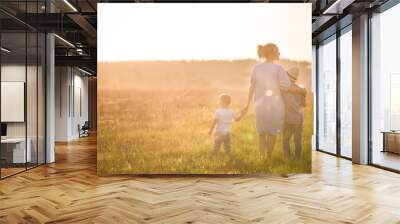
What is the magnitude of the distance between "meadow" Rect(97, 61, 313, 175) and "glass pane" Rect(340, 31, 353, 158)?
288cm

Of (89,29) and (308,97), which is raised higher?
(89,29)

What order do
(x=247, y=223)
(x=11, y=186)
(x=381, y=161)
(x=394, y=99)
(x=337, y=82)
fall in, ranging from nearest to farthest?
(x=247, y=223)
(x=11, y=186)
(x=394, y=99)
(x=381, y=161)
(x=337, y=82)

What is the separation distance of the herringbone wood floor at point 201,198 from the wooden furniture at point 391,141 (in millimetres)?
815

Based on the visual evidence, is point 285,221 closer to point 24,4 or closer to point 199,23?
point 199,23

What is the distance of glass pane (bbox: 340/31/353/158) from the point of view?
28.4 ft

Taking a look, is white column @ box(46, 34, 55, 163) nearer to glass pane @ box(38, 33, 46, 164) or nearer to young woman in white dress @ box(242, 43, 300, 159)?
glass pane @ box(38, 33, 46, 164)

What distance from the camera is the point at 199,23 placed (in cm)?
630

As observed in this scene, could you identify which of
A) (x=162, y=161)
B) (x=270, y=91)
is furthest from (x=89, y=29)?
(x=270, y=91)

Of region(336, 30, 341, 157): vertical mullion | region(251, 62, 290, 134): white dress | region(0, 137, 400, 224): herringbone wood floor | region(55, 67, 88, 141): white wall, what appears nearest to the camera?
region(0, 137, 400, 224): herringbone wood floor


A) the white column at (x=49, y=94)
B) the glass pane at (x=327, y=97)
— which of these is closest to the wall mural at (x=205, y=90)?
the white column at (x=49, y=94)

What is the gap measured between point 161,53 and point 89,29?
3.25 m

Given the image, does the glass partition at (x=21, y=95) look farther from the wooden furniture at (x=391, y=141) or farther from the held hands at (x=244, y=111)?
the wooden furniture at (x=391, y=141)

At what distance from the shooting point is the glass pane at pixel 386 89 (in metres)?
7.08

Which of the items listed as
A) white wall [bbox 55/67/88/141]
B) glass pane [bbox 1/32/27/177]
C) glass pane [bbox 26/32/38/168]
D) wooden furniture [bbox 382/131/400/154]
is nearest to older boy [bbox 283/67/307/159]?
wooden furniture [bbox 382/131/400/154]
